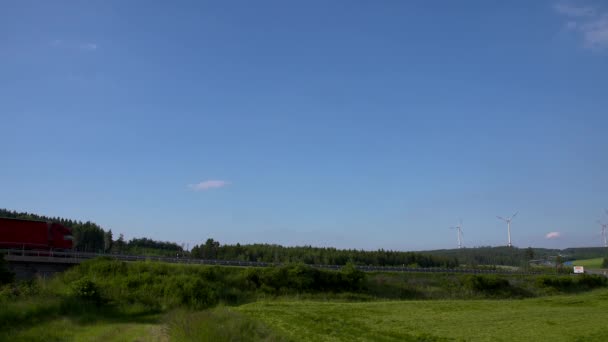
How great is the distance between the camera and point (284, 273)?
158ft

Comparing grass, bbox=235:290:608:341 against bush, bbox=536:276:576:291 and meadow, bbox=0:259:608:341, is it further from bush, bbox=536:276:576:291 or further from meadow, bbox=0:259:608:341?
bush, bbox=536:276:576:291

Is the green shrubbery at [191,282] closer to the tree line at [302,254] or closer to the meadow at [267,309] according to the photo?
the meadow at [267,309]

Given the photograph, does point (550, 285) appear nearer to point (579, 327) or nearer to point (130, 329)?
point (579, 327)

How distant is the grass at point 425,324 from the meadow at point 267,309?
0.15ft

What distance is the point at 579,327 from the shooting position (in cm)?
2088

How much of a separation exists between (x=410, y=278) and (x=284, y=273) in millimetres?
17217

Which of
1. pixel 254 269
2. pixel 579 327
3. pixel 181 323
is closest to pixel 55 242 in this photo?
pixel 254 269

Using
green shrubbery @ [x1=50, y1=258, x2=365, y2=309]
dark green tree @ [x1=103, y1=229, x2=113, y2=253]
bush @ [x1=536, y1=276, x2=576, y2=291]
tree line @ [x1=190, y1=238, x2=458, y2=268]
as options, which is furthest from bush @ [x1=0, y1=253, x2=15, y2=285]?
dark green tree @ [x1=103, y1=229, x2=113, y2=253]

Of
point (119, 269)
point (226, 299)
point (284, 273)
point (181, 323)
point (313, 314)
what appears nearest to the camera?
point (181, 323)

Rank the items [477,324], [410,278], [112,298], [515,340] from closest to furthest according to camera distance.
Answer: [515,340] < [477,324] < [112,298] < [410,278]

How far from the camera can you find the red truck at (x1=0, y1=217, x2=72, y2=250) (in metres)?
54.8

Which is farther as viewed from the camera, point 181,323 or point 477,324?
point 477,324

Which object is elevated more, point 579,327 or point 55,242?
point 55,242

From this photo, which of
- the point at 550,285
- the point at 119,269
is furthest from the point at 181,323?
the point at 550,285
